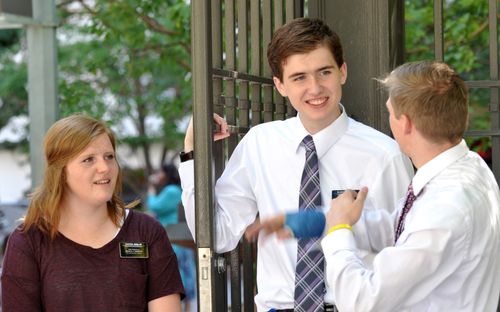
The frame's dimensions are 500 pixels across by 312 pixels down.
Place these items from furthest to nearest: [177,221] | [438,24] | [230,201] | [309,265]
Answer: [177,221] → [438,24] → [230,201] → [309,265]

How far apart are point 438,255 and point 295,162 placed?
971mm

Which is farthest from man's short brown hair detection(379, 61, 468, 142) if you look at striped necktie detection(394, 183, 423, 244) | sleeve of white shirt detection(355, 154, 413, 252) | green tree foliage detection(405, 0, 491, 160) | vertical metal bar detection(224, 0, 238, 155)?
green tree foliage detection(405, 0, 491, 160)

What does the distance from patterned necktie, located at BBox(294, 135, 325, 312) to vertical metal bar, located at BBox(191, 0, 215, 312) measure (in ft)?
1.02

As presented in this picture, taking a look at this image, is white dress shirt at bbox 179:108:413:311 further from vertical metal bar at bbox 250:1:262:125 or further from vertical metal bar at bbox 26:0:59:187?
vertical metal bar at bbox 26:0:59:187

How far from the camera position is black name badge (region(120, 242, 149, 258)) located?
3529 millimetres

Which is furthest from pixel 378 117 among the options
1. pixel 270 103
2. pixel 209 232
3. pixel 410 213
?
pixel 410 213

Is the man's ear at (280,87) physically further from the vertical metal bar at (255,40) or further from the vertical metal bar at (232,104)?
the vertical metal bar at (255,40)

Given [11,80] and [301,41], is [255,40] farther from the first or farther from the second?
[11,80]

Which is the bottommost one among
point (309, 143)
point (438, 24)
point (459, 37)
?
point (309, 143)

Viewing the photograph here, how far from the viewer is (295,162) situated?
3340mm

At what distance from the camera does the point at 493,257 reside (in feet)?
8.40

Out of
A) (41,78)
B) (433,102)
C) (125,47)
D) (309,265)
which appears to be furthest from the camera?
(125,47)

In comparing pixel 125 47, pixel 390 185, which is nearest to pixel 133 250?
pixel 390 185

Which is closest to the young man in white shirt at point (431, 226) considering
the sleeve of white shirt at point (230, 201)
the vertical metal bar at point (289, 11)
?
the sleeve of white shirt at point (230, 201)
